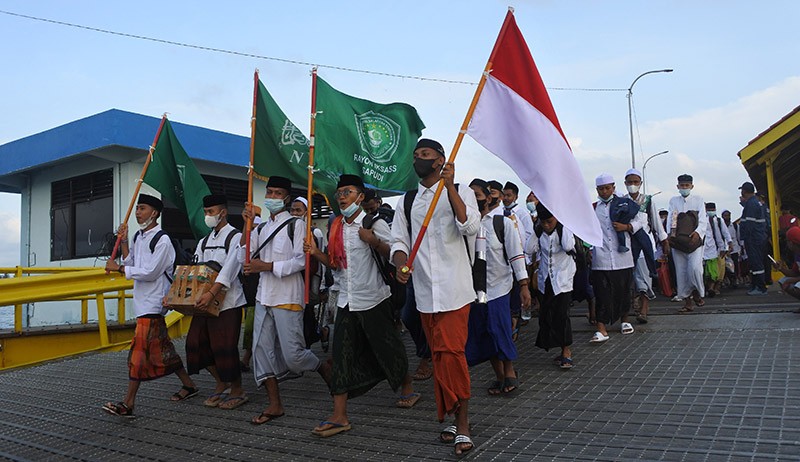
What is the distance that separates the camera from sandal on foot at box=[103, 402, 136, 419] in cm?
524

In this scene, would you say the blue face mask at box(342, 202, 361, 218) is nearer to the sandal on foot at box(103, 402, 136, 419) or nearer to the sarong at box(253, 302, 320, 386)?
the sarong at box(253, 302, 320, 386)

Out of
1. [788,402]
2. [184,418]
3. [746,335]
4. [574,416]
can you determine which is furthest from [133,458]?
[746,335]

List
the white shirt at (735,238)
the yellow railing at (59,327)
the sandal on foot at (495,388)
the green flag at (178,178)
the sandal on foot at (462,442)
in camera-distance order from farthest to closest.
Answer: the white shirt at (735,238), the yellow railing at (59,327), the green flag at (178,178), the sandal on foot at (495,388), the sandal on foot at (462,442)

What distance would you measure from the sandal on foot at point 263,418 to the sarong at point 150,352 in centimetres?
113

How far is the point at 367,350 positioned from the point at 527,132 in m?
2.11

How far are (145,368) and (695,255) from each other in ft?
23.3

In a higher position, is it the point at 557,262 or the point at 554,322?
the point at 557,262

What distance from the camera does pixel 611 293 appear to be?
22.6 feet

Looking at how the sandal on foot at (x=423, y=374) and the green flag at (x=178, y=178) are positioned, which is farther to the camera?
the green flag at (x=178, y=178)

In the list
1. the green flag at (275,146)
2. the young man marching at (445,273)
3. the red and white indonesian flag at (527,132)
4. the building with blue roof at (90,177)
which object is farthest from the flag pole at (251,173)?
the building with blue roof at (90,177)

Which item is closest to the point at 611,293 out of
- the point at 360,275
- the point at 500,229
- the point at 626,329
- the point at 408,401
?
the point at 626,329

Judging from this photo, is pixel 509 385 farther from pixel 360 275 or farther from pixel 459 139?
pixel 459 139

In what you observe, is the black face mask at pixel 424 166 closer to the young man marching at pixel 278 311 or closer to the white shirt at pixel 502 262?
the white shirt at pixel 502 262

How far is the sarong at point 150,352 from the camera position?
5395 mm
